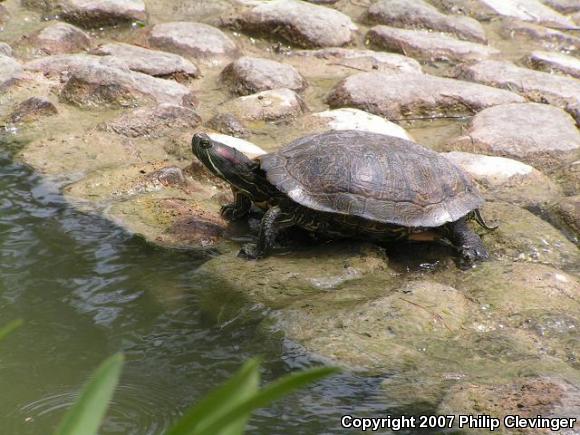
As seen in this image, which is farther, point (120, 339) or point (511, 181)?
point (511, 181)

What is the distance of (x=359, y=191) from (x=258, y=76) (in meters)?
2.75

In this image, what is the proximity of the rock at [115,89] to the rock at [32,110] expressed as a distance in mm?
297

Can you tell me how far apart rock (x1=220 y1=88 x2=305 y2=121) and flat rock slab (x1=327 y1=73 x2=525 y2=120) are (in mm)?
460

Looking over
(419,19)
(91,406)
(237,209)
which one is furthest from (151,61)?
(91,406)

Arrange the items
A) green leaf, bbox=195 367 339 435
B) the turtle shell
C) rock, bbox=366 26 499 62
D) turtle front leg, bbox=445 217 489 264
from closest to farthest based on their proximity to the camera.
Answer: green leaf, bbox=195 367 339 435 < the turtle shell < turtle front leg, bbox=445 217 489 264 < rock, bbox=366 26 499 62

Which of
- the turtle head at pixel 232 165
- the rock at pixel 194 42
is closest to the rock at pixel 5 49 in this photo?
the rock at pixel 194 42

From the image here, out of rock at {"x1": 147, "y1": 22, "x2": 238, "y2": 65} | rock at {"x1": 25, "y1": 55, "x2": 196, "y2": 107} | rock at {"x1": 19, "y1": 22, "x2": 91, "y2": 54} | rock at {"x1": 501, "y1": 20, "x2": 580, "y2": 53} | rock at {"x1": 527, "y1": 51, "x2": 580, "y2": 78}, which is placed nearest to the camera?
rock at {"x1": 25, "y1": 55, "x2": 196, "y2": 107}

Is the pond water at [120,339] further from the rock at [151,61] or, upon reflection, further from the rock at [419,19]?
the rock at [419,19]

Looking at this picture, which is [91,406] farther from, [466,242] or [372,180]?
[466,242]

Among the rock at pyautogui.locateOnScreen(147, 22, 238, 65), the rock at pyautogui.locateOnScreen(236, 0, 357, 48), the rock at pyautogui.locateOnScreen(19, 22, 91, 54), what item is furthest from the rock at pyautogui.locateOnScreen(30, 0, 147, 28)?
the rock at pyautogui.locateOnScreen(236, 0, 357, 48)

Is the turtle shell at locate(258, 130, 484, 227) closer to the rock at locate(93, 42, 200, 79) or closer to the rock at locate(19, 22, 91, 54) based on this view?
the rock at locate(93, 42, 200, 79)

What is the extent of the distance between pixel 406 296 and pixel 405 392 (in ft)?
2.33

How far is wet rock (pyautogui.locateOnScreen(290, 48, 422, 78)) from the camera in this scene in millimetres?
7180

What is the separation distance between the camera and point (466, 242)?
413 cm
